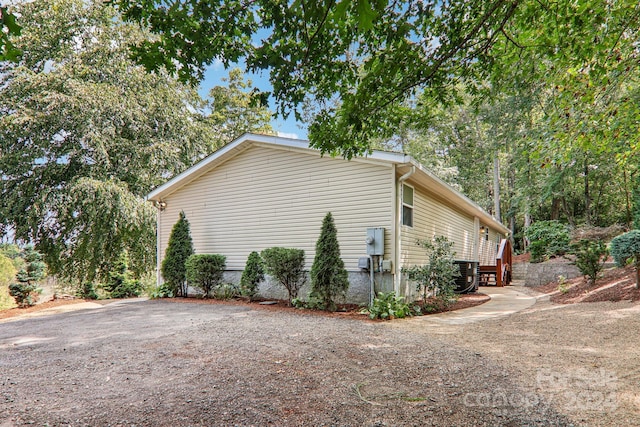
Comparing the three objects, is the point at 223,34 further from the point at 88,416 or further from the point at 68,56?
the point at 68,56

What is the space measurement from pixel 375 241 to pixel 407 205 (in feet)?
4.50

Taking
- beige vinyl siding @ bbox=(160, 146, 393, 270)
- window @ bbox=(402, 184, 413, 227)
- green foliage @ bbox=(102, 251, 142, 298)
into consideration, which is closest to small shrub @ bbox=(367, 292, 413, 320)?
beige vinyl siding @ bbox=(160, 146, 393, 270)

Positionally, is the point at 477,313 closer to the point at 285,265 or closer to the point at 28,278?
the point at 285,265

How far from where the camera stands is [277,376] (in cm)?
306

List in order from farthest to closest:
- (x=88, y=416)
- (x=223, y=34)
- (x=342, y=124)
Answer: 1. (x=342, y=124)
2. (x=223, y=34)
3. (x=88, y=416)

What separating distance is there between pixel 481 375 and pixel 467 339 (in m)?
1.53

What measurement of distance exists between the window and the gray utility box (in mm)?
902

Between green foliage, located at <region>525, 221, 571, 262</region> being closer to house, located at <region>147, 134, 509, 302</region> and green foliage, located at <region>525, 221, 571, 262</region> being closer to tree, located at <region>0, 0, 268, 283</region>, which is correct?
house, located at <region>147, 134, 509, 302</region>

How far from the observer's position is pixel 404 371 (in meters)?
3.21

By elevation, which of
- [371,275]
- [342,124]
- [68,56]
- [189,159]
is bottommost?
[371,275]

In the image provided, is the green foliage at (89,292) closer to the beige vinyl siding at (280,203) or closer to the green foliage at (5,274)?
the green foliage at (5,274)

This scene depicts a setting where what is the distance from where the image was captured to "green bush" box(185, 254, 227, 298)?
879 centimetres

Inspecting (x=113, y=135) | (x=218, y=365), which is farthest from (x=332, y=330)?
(x=113, y=135)

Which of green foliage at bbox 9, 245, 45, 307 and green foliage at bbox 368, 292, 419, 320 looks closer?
green foliage at bbox 368, 292, 419, 320
